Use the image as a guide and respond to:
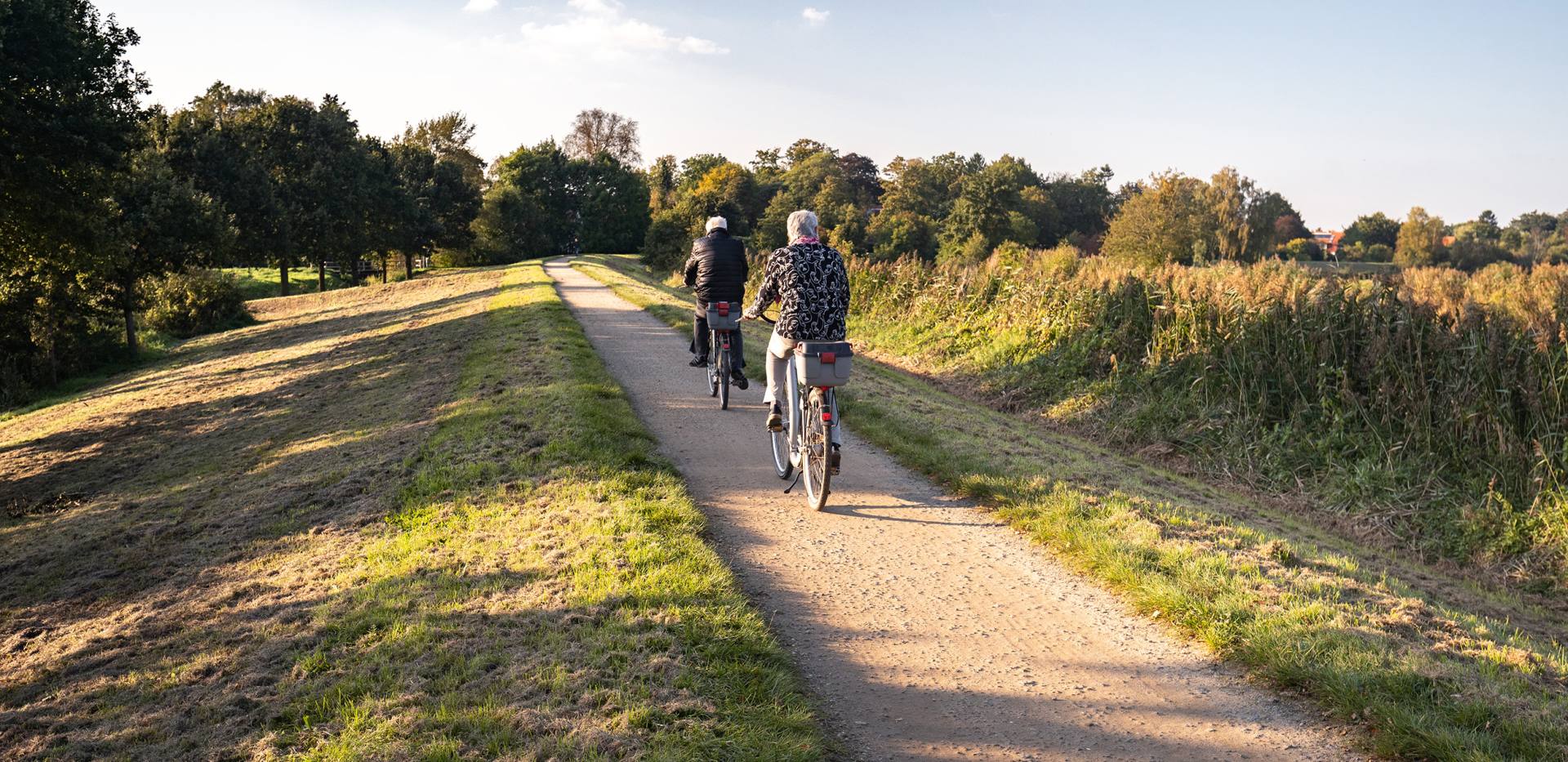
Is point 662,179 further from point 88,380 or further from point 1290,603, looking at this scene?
point 1290,603

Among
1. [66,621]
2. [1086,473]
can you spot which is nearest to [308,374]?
[66,621]

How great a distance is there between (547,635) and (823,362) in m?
2.84

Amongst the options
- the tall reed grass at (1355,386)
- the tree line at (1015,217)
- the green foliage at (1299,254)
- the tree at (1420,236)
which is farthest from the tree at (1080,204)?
the tall reed grass at (1355,386)

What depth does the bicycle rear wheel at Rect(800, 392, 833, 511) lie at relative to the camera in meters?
6.89

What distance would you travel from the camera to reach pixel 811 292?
7.13 meters

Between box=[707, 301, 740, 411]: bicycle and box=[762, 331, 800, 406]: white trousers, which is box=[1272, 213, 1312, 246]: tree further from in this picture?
box=[762, 331, 800, 406]: white trousers

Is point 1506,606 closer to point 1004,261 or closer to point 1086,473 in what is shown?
point 1086,473

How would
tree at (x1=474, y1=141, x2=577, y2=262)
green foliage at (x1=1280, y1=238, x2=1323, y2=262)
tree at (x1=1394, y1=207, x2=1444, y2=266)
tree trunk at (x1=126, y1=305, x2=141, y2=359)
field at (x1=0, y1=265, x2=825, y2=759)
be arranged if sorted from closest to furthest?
1. field at (x1=0, y1=265, x2=825, y2=759)
2. green foliage at (x1=1280, y1=238, x2=1323, y2=262)
3. tree trunk at (x1=126, y1=305, x2=141, y2=359)
4. tree at (x1=1394, y1=207, x2=1444, y2=266)
5. tree at (x1=474, y1=141, x2=577, y2=262)

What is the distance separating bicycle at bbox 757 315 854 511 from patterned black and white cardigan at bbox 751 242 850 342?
187 mm

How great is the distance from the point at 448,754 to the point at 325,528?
5.17 metres

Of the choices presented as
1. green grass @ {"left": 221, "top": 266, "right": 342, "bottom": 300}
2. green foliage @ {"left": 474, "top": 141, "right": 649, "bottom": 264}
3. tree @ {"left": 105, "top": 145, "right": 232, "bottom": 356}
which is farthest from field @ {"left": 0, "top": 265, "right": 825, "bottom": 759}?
green foliage @ {"left": 474, "top": 141, "right": 649, "bottom": 264}

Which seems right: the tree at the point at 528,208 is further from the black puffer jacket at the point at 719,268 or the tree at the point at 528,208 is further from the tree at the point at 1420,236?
the black puffer jacket at the point at 719,268

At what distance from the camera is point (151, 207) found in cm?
3006

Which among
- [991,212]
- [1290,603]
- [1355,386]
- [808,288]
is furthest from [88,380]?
[991,212]
